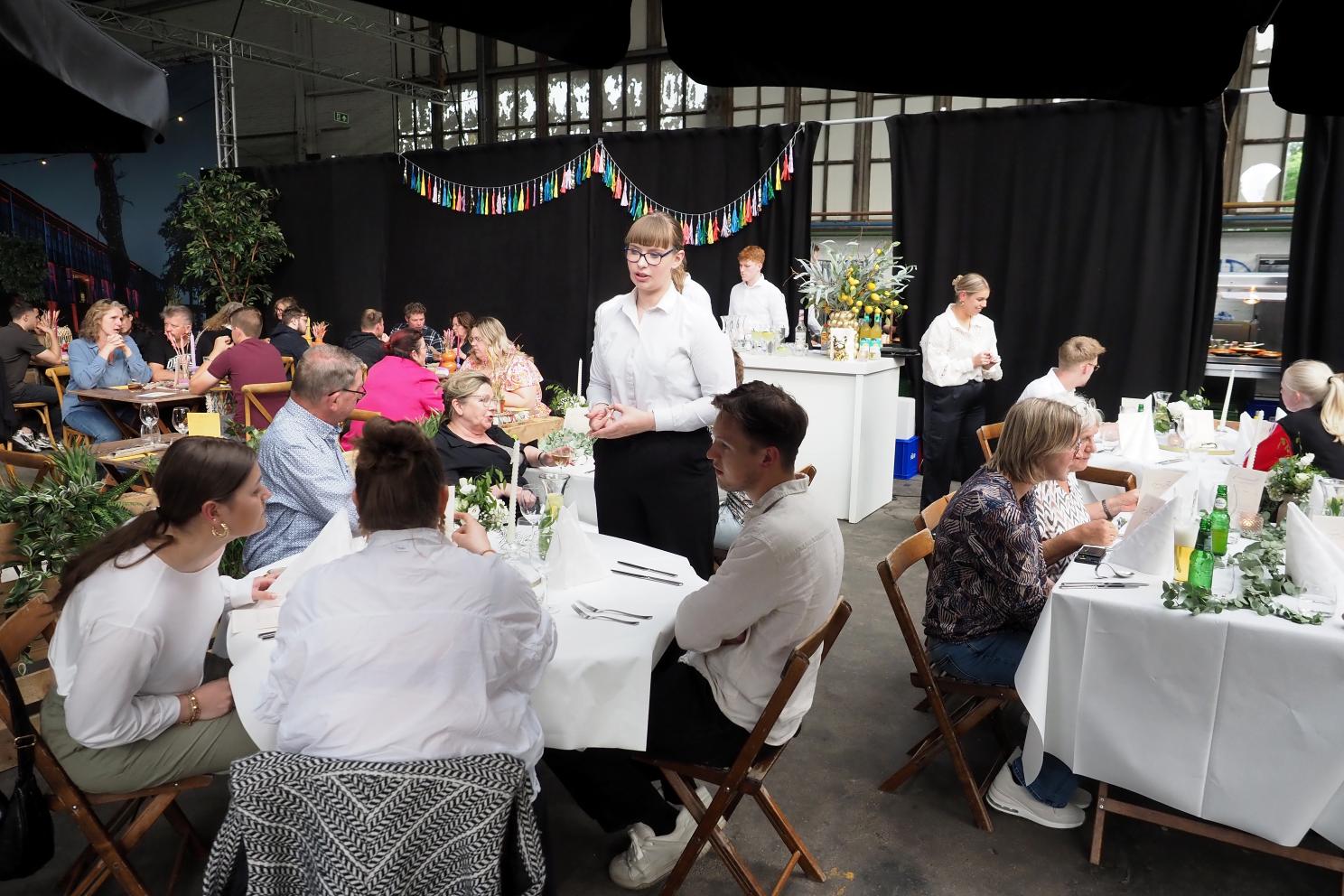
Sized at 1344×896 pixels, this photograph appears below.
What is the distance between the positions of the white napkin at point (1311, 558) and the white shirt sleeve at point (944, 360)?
3.75 meters

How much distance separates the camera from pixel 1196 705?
227 centimetres

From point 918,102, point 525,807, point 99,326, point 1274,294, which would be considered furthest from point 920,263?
point 525,807

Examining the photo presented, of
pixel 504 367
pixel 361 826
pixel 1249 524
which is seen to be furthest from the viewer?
pixel 504 367

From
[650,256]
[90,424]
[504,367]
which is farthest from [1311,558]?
[90,424]

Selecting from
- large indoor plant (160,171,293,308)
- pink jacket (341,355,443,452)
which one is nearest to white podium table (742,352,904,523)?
pink jacket (341,355,443,452)

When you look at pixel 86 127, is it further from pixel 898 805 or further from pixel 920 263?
pixel 920 263

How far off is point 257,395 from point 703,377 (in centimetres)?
377

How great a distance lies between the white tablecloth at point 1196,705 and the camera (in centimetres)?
215

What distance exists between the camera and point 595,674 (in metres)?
2.02

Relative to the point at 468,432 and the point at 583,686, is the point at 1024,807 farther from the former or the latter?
the point at 468,432

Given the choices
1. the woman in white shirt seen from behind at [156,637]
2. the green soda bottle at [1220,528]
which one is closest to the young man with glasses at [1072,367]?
the green soda bottle at [1220,528]

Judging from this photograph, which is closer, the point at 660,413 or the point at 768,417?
the point at 768,417

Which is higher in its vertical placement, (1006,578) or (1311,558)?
(1311,558)

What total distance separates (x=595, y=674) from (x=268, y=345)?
4843 millimetres
